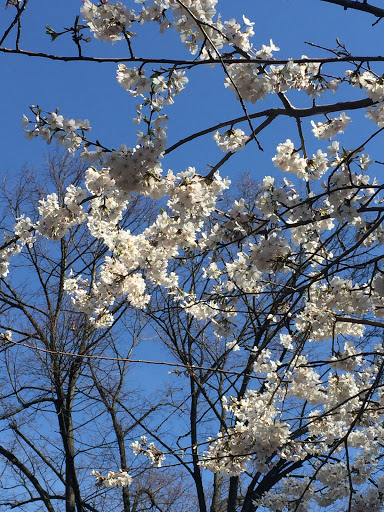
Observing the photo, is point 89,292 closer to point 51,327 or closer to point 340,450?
point 340,450

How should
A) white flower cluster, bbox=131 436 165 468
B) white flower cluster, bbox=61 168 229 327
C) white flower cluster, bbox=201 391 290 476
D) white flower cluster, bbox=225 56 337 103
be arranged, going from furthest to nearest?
white flower cluster, bbox=131 436 165 468, white flower cluster, bbox=201 391 290 476, white flower cluster, bbox=61 168 229 327, white flower cluster, bbox=225 56 337 103

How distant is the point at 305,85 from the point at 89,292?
274 centimetres

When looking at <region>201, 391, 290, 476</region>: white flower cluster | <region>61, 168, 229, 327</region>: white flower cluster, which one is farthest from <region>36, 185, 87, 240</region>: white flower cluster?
<region>201, 391, 290, 476</region>: white flower cluster

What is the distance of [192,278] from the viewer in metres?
9.82

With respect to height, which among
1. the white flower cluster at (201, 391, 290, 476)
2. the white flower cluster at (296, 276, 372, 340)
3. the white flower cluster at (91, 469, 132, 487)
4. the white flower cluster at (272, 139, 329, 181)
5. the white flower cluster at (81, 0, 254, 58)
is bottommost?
the white flower cluster at (201, 391, 290, 476)

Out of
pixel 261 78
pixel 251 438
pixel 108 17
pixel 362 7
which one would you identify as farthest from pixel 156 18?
pixel 251 438

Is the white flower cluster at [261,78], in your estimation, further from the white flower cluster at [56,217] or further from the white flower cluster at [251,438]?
the white flower cluster at [251,438]

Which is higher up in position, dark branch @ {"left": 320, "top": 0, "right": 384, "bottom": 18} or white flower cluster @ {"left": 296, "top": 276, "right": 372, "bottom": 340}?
dark branch @ {"left": 320, "top": 0, "right": 384, "bottom": 18}

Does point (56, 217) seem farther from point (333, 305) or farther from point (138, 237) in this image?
point (333, 305)

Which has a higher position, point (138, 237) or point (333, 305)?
point (138, 237)

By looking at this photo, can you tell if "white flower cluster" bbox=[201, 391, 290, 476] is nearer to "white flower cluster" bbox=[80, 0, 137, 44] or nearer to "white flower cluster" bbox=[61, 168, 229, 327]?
"white flower cluster" bbox=[61, 168, 229, 327]

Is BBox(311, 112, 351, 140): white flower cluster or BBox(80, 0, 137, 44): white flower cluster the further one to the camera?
BBox(311, 112, 351, 140): white flower cluster

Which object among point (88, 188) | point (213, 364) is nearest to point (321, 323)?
point (88, 188)

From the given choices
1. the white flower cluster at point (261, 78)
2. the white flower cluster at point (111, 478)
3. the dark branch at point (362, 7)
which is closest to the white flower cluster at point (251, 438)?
the white flower cluster at point (111, 478)
